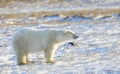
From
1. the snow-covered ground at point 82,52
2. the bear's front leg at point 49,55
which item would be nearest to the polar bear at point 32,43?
the bear's front leg at point 49,55

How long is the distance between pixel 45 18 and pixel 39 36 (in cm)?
1405

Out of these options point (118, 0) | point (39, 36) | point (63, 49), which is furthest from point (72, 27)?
point (118, 0)

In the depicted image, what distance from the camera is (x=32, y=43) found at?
421 inches

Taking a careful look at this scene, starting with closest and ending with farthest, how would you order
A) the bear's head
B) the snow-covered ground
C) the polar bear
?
1. the snow-covered ground
2. the polar bear
3. the bear's head

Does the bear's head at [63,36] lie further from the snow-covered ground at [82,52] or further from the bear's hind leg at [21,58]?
the bear's hind leg at [21,58]

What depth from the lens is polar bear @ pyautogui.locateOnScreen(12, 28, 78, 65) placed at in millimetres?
10594

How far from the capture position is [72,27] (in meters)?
20.0

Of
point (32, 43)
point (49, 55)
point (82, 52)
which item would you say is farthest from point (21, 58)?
point (82, 52)

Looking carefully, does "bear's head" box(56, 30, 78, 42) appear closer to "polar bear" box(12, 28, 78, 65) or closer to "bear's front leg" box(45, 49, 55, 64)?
"polar bear" box(12, 28, 78, 65)

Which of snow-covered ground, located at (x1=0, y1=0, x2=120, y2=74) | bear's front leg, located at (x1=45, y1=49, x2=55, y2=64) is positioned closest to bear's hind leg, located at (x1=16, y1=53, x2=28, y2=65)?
snow-covered ground, located at (x1=0, y1=0, x2=120, y2=74)

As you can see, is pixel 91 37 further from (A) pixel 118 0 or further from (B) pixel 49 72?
(A) pixel 118 0

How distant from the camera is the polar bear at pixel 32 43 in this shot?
1059 cm

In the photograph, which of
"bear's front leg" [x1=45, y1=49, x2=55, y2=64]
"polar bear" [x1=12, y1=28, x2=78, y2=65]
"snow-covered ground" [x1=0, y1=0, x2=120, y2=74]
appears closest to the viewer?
"snow-covered ground" [x1=0, y1=0, x2=120, y2=74]

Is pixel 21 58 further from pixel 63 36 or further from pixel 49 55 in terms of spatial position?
pixel 63 36
